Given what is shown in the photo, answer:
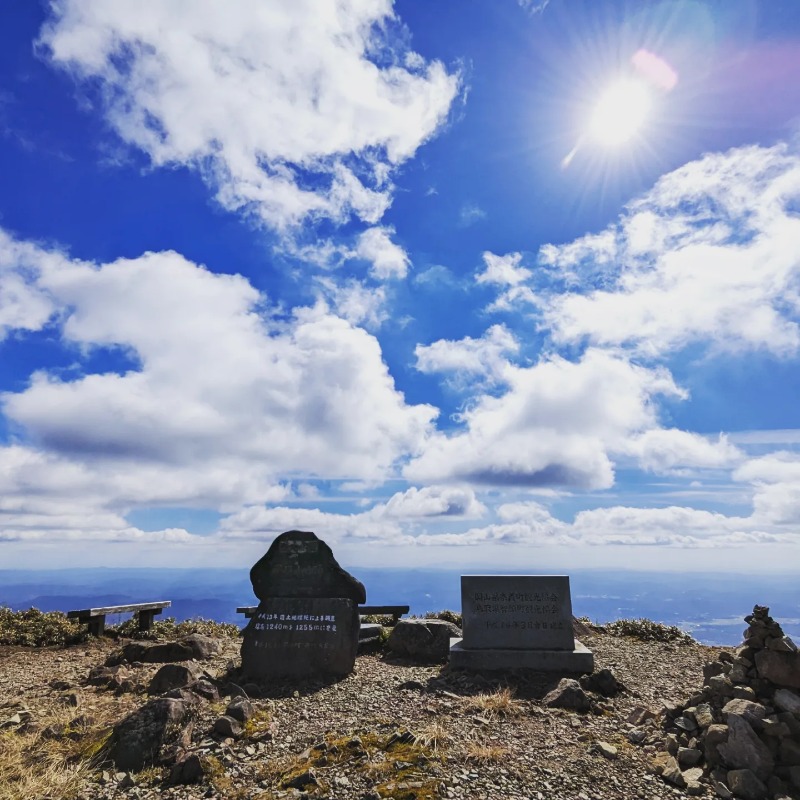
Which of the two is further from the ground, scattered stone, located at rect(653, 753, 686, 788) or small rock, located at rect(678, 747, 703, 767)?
small rock, located at rect(678, 747, 703, 767)

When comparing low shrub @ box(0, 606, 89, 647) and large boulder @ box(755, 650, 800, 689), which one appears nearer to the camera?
large boulder @ box(755, 650, 800, 689)

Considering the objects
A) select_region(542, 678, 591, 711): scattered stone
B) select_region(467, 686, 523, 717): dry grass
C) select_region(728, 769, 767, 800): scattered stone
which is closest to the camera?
select_region(728, 769, 767, 800): scattered stone

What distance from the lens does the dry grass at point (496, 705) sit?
30.3 feet

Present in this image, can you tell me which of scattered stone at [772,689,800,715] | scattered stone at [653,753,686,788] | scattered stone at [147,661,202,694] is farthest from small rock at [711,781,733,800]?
scattered stone at [147,661,202,694]

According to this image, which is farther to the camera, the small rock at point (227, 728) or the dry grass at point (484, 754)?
the small rock at point (227, 728)

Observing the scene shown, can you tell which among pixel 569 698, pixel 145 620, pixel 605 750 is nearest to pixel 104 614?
pixel 145 620

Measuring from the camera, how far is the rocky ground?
637cm


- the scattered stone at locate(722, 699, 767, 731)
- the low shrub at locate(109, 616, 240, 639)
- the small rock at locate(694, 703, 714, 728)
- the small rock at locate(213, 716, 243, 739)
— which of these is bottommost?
the low shrub at locate(109, 616, 240, 639)

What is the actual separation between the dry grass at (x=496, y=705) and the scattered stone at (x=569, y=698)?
1.93 ft

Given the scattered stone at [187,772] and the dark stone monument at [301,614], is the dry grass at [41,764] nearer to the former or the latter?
the scattered stone at [187,772]

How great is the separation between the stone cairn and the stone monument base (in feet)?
13.9

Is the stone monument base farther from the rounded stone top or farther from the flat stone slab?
the rounded stone top

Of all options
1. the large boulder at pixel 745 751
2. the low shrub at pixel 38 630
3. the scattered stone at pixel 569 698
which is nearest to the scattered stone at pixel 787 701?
the large boulder at pixel 745 751

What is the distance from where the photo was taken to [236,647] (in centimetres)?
1652
